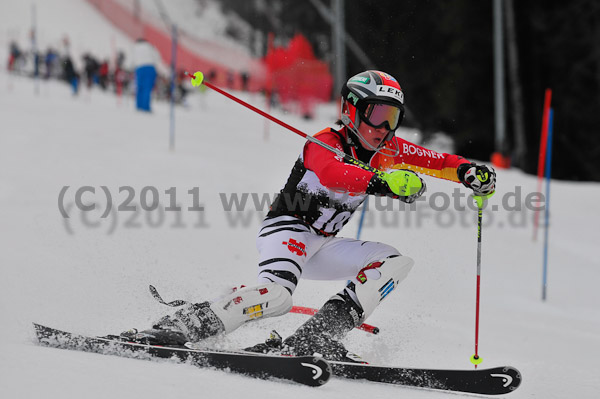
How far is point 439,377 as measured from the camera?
11.8 ft

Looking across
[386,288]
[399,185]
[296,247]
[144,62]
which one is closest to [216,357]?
[296,247]

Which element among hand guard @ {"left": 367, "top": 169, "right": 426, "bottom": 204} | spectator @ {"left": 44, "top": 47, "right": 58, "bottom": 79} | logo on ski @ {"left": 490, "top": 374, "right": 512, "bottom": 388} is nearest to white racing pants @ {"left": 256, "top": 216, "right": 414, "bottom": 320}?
hand guard @ {"left": 367, "top": 169, "right": 426, "bottom": 204}

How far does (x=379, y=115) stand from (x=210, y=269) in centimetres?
339

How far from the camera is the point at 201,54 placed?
41.3m

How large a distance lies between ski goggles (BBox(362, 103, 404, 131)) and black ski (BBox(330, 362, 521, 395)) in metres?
1.39

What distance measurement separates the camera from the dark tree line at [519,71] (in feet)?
70.5

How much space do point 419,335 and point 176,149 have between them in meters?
7.80

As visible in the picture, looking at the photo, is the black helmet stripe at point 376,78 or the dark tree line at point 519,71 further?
the dark tree line at point 519,71

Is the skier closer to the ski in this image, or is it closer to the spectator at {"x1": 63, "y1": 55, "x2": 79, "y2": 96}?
the ski

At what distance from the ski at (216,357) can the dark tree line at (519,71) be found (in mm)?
17008

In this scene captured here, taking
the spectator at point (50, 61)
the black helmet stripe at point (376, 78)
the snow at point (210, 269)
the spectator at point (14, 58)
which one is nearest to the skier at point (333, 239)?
the black helmet stripe at point (376, 78)

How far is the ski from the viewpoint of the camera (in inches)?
129

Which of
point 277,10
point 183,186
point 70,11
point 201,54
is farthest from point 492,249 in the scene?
point 277,10

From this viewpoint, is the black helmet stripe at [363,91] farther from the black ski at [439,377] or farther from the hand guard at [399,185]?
the black ski at [439,377]
